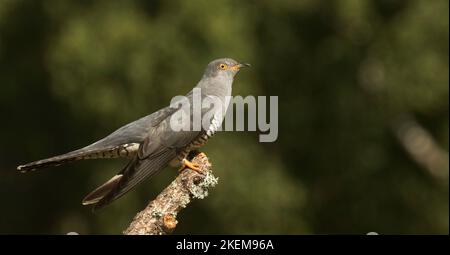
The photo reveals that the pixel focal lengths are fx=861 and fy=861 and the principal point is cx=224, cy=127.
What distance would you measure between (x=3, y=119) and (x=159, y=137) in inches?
285

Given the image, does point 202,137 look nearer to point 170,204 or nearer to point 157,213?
point 170,204

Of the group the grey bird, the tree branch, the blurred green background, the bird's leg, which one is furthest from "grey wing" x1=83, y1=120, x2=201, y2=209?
the blurred green background

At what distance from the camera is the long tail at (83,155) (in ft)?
16.6

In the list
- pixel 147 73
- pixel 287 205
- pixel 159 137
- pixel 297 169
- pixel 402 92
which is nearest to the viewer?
pixel 159 137

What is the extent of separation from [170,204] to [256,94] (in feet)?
19.7

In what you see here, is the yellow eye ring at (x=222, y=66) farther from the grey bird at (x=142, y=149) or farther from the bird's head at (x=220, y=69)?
the grey bird at (x=142, y=149)

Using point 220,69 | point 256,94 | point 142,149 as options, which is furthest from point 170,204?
point 256,94

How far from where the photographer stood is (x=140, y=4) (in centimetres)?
1098

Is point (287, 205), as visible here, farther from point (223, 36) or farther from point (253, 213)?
point (223, 36)

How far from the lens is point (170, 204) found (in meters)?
4.72

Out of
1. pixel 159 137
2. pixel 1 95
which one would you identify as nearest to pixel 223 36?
pixel 1 95

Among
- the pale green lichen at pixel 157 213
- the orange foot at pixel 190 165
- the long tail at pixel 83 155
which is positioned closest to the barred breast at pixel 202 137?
the orange foot at pixel 190 165

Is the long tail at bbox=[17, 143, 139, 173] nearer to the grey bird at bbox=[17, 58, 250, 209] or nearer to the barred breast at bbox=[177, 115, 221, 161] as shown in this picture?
the grey bird at bbox=[17, 58, 250, 209]

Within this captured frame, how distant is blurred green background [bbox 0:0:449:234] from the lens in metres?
10.1
